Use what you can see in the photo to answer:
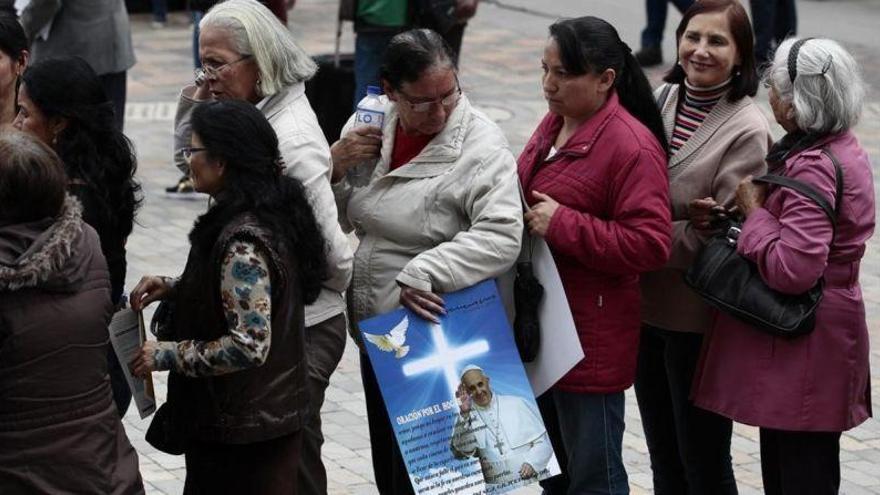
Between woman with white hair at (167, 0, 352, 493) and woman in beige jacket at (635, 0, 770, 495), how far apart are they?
0.97 m

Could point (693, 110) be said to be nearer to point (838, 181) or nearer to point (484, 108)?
point (838, 181)

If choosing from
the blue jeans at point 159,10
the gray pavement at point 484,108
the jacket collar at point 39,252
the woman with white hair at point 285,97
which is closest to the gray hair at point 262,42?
the woman with white hair at point 285,97

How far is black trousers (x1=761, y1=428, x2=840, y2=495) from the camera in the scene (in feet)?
15.7

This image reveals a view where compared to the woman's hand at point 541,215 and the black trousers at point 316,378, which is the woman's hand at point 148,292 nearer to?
the black trousers at point 316,378

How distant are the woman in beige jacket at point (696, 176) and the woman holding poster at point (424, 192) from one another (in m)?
0.56

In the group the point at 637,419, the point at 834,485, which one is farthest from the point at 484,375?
the point at 637,419

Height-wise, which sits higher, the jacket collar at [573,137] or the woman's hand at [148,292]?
the jacket collar at [573,137]

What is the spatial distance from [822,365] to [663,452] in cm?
80

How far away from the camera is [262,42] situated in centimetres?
466

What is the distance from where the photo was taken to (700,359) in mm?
4922

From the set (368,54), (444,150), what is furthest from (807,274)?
(368,54)

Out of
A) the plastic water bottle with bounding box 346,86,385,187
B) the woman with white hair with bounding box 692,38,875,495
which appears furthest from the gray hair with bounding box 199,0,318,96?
the woman with white hair with bounding box 692,38,875,495

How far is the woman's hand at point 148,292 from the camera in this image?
4.45 metres

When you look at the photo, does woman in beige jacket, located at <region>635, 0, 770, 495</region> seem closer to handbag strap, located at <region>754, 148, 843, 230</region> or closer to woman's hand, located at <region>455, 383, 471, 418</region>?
handbag strap, located at <region>754, 148, 843, 230</region>
